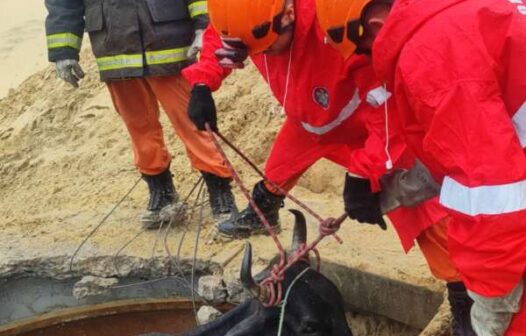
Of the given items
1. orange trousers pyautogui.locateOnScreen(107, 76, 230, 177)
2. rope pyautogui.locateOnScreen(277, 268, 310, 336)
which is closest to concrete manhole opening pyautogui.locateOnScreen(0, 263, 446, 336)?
orange trousers pyautogui.locateOnScreen(107, 76, 230, 177)

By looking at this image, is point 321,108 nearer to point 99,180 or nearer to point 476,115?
point 476,115

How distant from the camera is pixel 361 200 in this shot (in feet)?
10.3

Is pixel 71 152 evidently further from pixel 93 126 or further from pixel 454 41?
pixel 454 41

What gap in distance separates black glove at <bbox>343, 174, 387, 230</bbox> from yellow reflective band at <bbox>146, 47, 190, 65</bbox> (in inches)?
72.9

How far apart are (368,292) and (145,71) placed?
168 cm

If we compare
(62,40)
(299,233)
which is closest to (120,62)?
(62,40)

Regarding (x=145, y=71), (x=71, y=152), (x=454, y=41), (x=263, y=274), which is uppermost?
(x=454, y=41)

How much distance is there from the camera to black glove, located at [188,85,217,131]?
4141 millimetres

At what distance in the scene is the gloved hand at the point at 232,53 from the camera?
3.74m

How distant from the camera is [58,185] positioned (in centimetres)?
659

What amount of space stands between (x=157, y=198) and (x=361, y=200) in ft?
7.66

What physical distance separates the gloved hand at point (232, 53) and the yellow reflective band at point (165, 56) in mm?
832

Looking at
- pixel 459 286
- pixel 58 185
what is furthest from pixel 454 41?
pixel 58 185

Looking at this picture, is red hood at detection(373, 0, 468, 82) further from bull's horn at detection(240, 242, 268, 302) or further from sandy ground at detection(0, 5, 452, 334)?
sandy ground at detection(0, 5, 452, 334)
